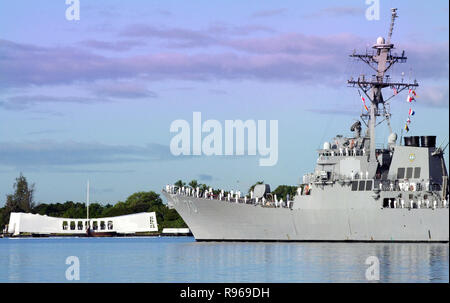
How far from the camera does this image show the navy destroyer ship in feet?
199

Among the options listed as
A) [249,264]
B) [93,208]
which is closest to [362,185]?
[249,264]

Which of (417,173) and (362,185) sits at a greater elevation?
(417,173)

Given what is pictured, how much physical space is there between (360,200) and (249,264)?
16863 millimetres

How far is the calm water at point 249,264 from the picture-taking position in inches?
1641

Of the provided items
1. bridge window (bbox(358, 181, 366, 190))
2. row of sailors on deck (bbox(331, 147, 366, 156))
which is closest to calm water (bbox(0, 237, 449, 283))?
bridge window (bbox(358, 181, 366, 190))

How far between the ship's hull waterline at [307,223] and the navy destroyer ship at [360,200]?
7 cm

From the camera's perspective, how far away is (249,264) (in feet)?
158

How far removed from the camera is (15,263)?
53.7 m

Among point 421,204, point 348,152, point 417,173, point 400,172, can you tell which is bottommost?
point 421,204

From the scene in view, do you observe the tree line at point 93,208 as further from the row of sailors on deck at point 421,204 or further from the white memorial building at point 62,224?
the row of sailors on deck at point 421,204

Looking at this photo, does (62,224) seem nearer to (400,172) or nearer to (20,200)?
(20,200)
